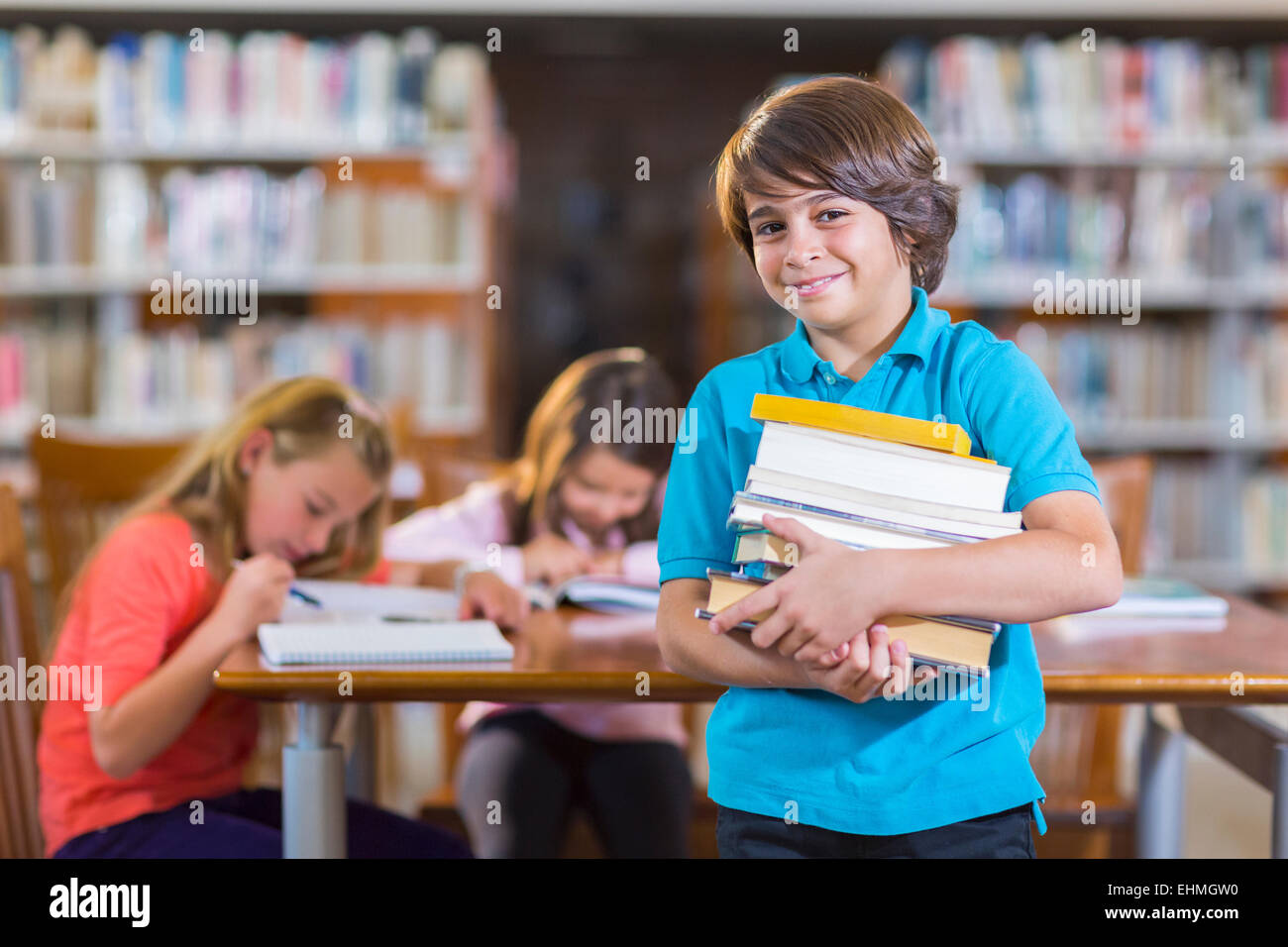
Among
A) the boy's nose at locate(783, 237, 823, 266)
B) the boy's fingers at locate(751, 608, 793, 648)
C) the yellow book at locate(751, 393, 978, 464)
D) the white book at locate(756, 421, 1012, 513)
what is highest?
the boy's nose at locate(783, 237, 823, 266)

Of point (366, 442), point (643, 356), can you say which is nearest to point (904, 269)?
point (366, 442)

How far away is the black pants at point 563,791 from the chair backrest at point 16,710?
503mm

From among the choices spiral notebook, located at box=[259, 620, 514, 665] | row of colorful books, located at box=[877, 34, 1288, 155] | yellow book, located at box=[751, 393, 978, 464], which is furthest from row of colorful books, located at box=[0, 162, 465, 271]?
yellow book, located at box=[751, 393, 978, 464]

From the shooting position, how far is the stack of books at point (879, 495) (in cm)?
88

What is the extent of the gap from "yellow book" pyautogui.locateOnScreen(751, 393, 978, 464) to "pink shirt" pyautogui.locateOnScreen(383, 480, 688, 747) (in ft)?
2.17

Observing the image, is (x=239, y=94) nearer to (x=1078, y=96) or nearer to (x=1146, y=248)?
(x=1078, y=96)

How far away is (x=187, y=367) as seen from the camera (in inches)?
145

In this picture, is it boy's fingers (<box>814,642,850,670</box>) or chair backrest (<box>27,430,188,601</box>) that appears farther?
chair backrest (<box>27,430,188,601</box>)

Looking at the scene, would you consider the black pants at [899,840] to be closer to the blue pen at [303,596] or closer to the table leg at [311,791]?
the table leg at [311,791]

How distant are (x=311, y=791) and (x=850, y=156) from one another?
2.46 ft

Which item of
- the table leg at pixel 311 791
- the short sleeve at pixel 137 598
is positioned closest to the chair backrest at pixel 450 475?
the short sleeve at pixel 137 598

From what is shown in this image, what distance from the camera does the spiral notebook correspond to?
45.7 inches

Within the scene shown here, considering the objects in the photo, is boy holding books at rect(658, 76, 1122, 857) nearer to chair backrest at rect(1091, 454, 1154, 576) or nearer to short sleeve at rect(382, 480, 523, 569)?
short sleeve at rect(382, 480, 523, 569)
